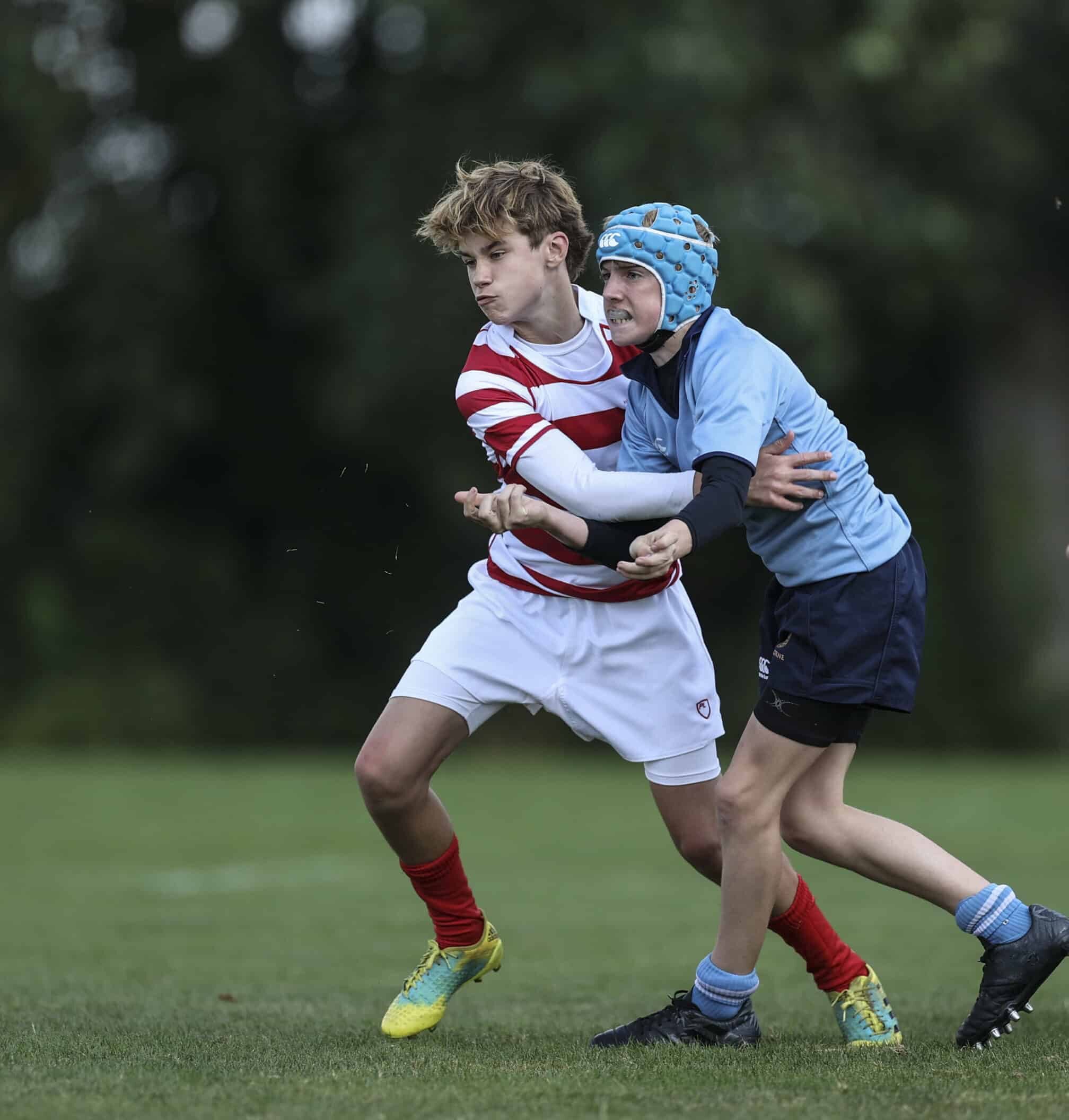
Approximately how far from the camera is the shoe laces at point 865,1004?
5.06 m

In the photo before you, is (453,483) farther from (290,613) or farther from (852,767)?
(852,767)

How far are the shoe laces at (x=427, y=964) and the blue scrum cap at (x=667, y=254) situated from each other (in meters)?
1.98

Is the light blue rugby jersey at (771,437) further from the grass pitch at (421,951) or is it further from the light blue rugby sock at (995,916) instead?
the grass pitch at (421,951)

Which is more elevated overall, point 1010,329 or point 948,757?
point 1010,329

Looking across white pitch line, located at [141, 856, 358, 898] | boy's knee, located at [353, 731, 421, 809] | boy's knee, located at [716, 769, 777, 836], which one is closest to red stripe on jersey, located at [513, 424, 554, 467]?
boy's knee, located at [353, 731, 421, 809]

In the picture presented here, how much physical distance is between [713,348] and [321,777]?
1319 centimetres

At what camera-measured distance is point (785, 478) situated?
15.4 ft

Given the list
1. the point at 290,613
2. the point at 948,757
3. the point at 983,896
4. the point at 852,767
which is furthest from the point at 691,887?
the point at 290,613

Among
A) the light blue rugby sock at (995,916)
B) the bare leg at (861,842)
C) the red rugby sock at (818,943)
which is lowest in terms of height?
the red rugby sock at (818,943)

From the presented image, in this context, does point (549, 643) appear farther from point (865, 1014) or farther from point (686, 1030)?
point (865, 1014)

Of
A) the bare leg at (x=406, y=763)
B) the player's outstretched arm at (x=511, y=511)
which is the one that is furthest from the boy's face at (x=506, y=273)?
the bare leg at (x=406, y=763)

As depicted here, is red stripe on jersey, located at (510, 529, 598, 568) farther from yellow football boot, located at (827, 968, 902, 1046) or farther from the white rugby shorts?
yellow football boot, located at (827, 968, 902, 1046)

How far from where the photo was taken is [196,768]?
18.2 m

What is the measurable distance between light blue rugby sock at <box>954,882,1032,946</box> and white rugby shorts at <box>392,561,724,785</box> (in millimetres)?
794
